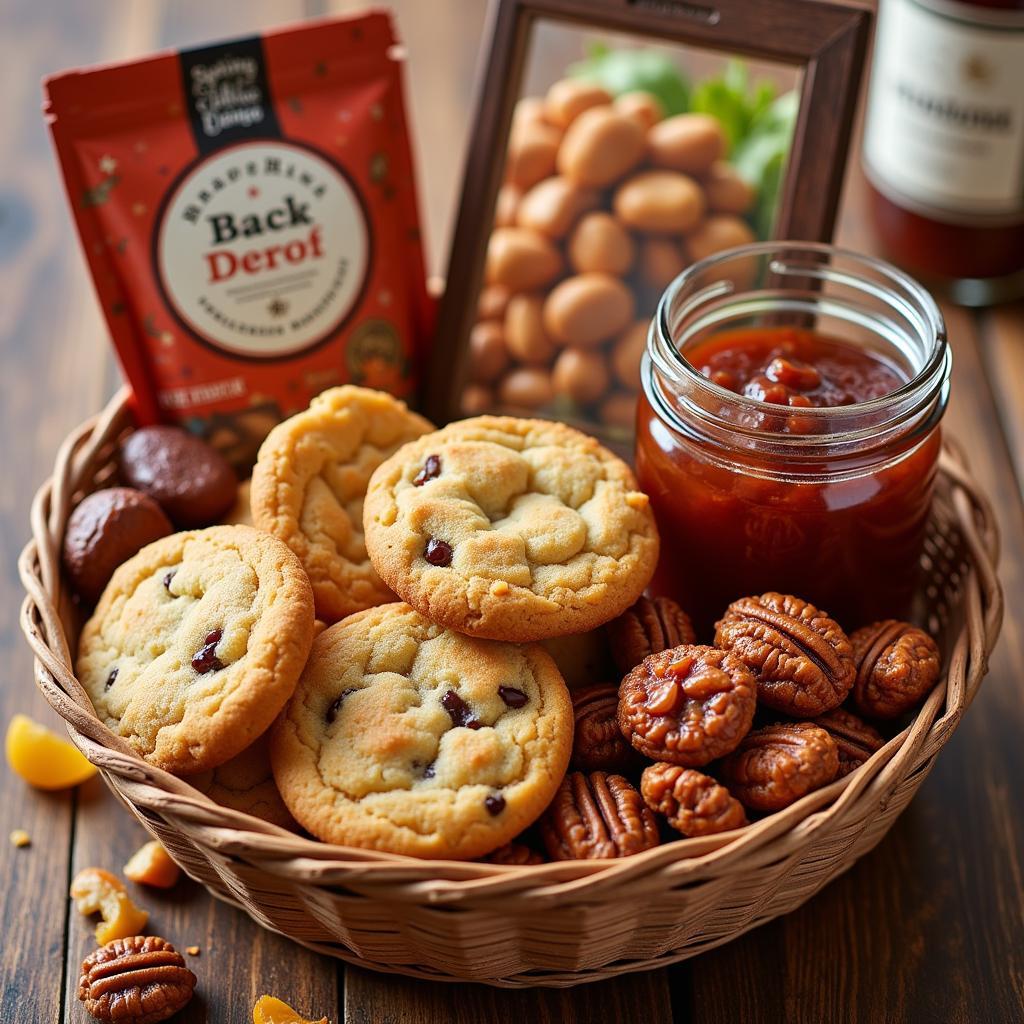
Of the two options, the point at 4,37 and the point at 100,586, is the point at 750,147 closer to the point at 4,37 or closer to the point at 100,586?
the point at 100,586

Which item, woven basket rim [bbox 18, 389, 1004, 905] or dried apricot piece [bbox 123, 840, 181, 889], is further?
dried apricot piece [bbox 123, 840, 181, 889]

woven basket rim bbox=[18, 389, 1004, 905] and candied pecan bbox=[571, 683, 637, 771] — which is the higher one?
woven basket rim bbox=[18, 389, 1004, 905]

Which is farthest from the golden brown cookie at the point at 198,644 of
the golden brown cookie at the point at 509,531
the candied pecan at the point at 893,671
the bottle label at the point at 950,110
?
the bottle label at the point at 950,110

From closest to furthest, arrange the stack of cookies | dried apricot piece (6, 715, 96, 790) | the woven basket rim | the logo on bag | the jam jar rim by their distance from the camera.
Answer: the woven basket rim < the stack of cookies < the jam jar rim < dried apricot piece (6, 715, 96, 790) < the logo on bag

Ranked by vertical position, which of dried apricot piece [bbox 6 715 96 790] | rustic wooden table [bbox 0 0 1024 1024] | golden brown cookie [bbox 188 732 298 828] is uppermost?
golden brown cookie [bbox 188 732 298 828]

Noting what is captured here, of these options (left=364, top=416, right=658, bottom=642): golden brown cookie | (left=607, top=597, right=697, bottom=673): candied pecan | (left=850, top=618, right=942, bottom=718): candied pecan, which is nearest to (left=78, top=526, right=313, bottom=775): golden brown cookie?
(left=364, top=416, right=658, bottom=642): golden brown cookie

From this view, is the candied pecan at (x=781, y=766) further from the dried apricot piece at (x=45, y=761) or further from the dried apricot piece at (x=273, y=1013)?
the dried apricot piece at (x=45, y=761)

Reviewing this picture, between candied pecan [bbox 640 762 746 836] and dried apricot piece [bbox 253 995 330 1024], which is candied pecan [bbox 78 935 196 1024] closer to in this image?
dried apricot piece [bbox 253 995 330 1024]
